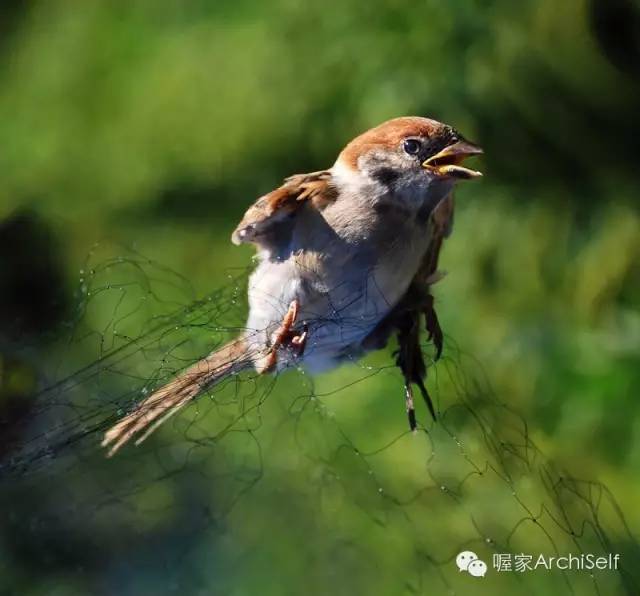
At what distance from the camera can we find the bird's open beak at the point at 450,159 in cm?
90

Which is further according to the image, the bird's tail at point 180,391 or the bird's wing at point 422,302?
the bird's wing at point 422,302

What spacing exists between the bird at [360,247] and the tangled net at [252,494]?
0.10 feet

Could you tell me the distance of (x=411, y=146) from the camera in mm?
926

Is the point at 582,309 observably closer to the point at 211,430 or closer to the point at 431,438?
the point at 431,438

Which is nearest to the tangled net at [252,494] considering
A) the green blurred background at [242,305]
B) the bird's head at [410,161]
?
the green blurred background at [242,305]

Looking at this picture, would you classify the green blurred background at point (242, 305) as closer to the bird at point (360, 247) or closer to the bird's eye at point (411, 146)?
the bird at point (360, 247)

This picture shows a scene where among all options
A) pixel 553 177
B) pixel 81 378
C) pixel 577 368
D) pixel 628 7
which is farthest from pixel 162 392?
pixel 628 7

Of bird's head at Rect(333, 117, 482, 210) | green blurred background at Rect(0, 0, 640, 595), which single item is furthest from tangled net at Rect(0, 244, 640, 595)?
bird's head at Rect(333, 117, 482, 210)

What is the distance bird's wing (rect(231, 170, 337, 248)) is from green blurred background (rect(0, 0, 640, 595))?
6 centimetres

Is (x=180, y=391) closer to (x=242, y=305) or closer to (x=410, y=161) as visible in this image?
(x=242, y=305)

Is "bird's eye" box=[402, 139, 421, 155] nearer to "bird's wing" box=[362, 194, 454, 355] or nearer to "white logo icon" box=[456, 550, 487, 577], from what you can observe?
"bird's wing" box=[362, 194, 454, 355]

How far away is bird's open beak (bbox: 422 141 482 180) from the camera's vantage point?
0.90m

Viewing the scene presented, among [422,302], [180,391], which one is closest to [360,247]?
[422,302]

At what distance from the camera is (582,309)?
1.73m
